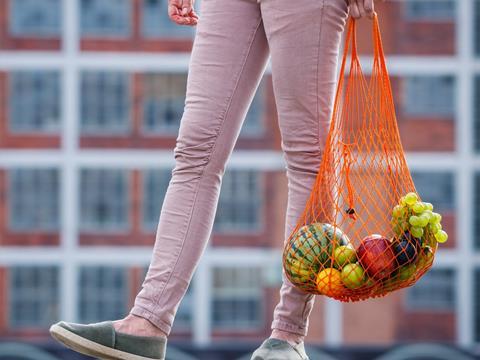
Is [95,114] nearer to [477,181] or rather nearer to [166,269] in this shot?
[477,181]

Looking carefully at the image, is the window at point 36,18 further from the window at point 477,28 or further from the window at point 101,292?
the window at point 477,28

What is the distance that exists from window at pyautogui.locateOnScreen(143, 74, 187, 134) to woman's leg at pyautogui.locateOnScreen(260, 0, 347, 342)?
19.1 metres

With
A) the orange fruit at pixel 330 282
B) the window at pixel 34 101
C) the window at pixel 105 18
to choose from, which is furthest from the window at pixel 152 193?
the orange fruit at pixel 330 282

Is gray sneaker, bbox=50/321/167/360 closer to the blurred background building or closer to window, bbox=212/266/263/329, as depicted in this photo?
the blurred background building

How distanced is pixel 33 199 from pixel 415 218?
66.3 feet

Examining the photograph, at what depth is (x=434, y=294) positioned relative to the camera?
21922 millimetres

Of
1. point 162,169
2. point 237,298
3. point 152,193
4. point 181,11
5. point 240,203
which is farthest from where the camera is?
point 237,298

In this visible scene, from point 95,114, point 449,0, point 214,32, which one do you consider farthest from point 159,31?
point 214,32

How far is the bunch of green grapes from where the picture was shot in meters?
2.41

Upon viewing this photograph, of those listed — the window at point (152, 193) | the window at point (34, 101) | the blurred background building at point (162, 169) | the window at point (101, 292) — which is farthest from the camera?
the window at point (101, 292)

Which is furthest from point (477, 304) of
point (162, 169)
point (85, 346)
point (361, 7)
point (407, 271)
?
point (85, 346)

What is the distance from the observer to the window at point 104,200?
21719 mm

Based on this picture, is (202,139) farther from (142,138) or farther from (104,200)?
(104,200)

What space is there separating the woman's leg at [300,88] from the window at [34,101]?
1952 cm
